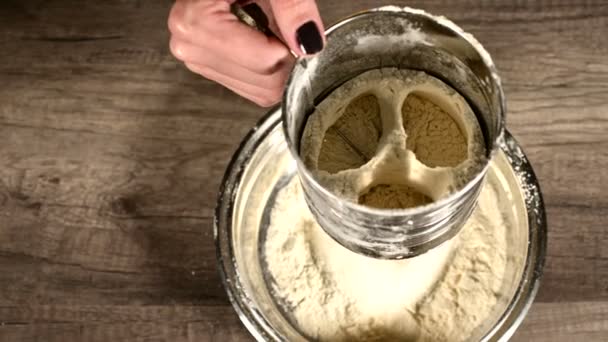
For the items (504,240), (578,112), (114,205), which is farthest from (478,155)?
(114,205)

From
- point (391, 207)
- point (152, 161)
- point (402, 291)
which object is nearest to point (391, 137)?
point (391, 207)

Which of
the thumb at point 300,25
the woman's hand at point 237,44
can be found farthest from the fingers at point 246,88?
the thumb at point 300,25

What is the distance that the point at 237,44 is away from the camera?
58 centimetres

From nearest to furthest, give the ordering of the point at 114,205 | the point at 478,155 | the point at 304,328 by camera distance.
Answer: the point at 478,155
the point at 304,328
the point at 114,205

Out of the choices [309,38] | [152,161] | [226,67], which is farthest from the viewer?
[152,161]

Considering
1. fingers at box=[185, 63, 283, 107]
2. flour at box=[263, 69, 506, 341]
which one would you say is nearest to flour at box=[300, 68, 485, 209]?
flour at box=[263, 69, 506, 341]

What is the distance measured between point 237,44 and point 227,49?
1 centimetres

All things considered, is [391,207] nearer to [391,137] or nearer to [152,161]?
[391,137]

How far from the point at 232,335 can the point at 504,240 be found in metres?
0.26

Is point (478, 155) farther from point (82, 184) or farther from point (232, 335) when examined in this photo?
point (82, 184)

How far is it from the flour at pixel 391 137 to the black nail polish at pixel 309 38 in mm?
49

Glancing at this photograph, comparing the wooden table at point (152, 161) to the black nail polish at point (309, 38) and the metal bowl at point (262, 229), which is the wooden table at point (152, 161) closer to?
the metal bowl at point (262, 229)

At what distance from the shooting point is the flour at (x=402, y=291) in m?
0.59

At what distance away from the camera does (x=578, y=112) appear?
0.70 meters
